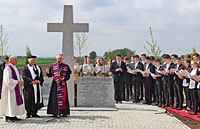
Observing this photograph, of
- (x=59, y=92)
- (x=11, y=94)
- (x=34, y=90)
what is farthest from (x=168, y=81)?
(x=11, y=94)

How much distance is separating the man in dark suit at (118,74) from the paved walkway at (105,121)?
256 centimetres

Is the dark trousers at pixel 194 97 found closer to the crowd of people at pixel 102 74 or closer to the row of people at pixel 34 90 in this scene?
the crowd of people at pixel 102 74

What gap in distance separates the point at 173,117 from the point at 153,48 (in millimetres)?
11065

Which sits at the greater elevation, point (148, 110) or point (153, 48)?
point (153, 48)

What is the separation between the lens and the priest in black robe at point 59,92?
31.5ft

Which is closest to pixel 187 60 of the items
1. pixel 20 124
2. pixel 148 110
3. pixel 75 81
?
pixel 148 110

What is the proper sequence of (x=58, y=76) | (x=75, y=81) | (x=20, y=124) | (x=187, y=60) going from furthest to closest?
(x=75, y=81), (x=187, y=60), (x=58, y=76), (x=20, y=124)

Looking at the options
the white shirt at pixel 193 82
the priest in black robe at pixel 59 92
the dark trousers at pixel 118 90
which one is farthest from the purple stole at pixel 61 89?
the white shirt at pixel 193 82

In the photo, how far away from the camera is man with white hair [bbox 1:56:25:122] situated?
8.73m

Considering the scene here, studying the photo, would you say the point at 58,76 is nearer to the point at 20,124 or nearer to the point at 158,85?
the point at 20,124

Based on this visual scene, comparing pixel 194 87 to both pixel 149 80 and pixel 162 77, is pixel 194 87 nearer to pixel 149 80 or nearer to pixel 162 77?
pixel 162 77

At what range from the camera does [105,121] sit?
→ 8.91m

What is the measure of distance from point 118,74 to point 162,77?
6.73 feet

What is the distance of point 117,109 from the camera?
11062mm
